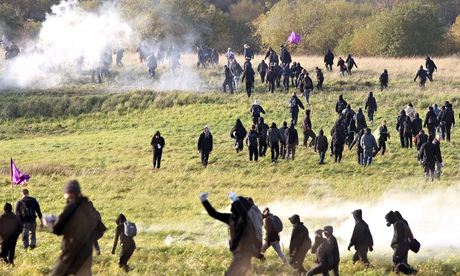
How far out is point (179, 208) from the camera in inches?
988

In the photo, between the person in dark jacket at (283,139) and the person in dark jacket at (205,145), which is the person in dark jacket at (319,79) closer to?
the person in dark jacket at (283,139)

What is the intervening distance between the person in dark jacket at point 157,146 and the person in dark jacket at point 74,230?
20393 millimetres

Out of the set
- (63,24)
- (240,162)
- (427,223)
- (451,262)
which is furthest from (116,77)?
(451,262)

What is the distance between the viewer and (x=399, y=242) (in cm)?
1620

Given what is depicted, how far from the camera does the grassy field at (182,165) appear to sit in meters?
18.3

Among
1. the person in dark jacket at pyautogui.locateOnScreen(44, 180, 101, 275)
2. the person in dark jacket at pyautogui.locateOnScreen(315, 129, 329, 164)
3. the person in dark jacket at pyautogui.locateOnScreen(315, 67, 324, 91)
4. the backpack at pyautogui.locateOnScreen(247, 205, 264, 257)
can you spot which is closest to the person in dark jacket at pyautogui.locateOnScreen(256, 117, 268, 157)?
the person in dark jacket at pyautogui.locateOnScreen(315, 129, 329, 164)

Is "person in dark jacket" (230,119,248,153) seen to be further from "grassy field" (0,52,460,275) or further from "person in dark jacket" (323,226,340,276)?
"person in dark jacket" (323,226,340,276)

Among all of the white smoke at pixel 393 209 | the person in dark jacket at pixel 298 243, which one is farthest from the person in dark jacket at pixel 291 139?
the person in dark jacket at pixel 298 243

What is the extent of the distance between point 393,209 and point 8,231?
38.5 ft

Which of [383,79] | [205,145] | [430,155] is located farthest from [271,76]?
[430,155]

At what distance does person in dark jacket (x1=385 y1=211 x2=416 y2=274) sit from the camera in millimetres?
16141

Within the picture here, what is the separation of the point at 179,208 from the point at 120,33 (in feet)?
152

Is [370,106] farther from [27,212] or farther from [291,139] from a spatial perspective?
[27,212]

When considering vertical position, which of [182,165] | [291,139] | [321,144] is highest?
[291,139]
